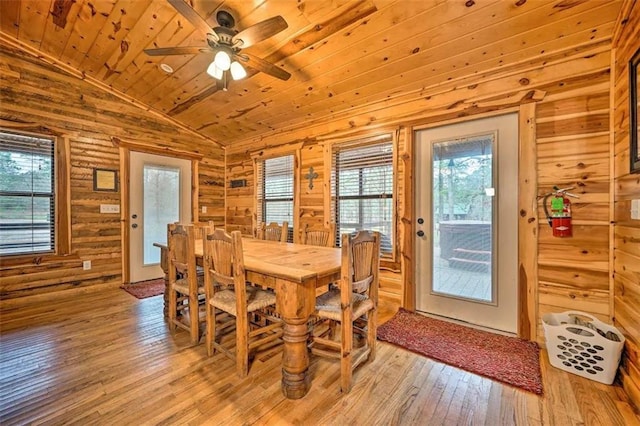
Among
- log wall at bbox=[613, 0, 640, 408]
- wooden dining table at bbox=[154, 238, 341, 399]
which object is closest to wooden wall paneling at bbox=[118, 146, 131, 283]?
wooden dining table at bbox=[154, 238, 341, 399]

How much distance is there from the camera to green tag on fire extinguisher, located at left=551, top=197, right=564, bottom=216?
216 centimetres

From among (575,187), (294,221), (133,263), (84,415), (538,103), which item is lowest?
(84,415)

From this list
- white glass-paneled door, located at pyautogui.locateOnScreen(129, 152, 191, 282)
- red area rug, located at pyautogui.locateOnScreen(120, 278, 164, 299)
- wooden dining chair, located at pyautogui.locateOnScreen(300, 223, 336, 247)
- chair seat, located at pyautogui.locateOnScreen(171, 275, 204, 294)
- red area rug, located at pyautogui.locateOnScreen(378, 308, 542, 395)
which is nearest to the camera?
red area rug, located at pyautogui.locateOnScreen(378, 308, 542, 395)

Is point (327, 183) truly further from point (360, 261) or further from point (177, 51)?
point (177, 51)

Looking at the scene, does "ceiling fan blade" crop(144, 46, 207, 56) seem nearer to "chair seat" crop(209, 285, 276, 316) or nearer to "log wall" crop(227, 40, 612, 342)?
"chair seat" crop(209, 285, 276, 316)

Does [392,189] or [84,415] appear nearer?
[84,415]

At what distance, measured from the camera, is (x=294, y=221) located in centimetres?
422

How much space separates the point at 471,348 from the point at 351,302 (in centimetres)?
125

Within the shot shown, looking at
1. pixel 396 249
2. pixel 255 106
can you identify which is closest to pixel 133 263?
pixel 255 106

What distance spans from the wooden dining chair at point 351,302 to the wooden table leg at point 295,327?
0.63 ft

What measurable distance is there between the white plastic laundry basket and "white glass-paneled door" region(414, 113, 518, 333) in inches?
18.0

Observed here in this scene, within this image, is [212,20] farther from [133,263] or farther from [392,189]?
[133,263]

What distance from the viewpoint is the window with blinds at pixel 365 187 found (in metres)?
3.25

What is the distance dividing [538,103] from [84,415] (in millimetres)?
3753
